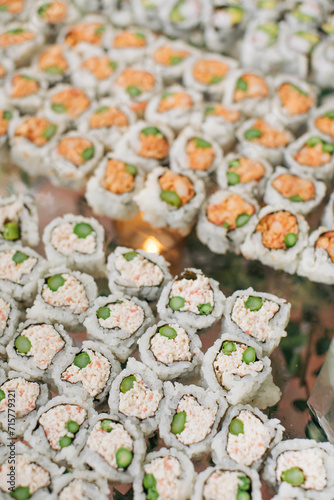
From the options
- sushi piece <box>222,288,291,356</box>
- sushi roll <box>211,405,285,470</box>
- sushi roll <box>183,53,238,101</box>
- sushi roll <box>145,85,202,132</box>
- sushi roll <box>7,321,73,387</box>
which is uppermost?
sushi roll <box>183,53,238,101</box>

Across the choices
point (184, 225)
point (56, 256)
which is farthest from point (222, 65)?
point (56, 256)

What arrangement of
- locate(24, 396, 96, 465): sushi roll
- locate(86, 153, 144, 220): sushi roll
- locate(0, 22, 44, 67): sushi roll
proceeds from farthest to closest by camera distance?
locate(0, 22, 44, 67): sushi roll < locate(86, 153, 144, 220): sushi roll < locate(24, 396, 96, 465): sushi roll

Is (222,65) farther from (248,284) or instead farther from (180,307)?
(180,307)

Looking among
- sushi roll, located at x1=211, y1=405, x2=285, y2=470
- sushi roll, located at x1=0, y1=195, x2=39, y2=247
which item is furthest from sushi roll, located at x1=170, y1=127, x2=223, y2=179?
sushi roll, located at x1=211, y1=405, x2=285, y2=470

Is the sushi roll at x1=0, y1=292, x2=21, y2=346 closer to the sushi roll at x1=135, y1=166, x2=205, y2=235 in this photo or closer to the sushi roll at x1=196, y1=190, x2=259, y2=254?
the sushi roll at x1=135, y1=166, x2=205, y2=235

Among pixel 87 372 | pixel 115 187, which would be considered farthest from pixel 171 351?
pixel 115 187

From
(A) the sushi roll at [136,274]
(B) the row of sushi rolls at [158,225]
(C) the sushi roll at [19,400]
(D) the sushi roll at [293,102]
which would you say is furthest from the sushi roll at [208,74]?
(C) the sushi roll at [19,400]
